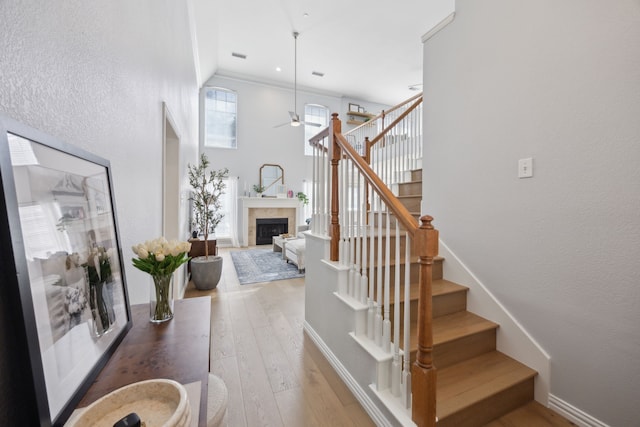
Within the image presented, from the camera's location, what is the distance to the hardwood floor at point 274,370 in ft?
5.20

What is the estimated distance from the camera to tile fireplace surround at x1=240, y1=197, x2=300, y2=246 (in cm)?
730

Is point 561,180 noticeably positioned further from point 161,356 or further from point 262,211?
point 262,211

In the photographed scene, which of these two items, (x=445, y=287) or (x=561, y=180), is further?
(x=445, y=287)

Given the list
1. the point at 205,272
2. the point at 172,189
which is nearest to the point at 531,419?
the point at 205,272

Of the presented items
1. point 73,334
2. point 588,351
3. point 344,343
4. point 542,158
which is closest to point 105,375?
point 73,334

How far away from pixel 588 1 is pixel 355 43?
200 inches

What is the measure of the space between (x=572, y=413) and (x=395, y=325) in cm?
115

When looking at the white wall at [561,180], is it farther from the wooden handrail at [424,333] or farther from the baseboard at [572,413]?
the wooden handrail at [424,333]

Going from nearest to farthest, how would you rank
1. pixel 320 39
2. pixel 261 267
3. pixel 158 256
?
pixel 158 256 < pixel 261 267 < pixel 320 39

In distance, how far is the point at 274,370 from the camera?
2.00 metres

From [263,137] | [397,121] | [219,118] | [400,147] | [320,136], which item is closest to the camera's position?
[320,136]

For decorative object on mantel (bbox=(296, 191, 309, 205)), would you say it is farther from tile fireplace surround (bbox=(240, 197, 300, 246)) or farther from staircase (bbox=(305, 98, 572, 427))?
staircase (bbox=(305, 98, 572, 427))

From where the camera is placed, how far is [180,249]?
1.05 m

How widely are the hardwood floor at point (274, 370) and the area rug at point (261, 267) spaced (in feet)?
3.34
